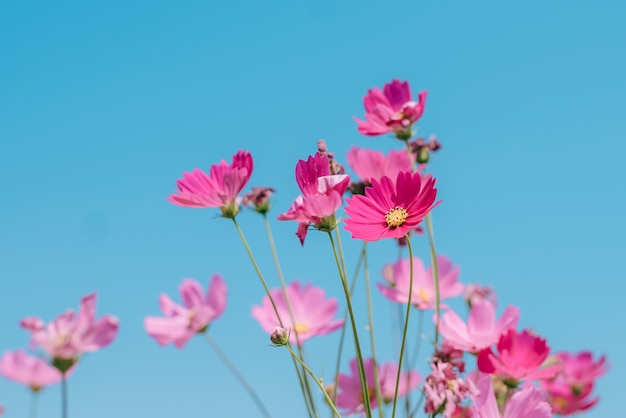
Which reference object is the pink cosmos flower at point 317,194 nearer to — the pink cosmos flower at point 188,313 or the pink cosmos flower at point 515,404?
the pink cosmos flower at point 515,404

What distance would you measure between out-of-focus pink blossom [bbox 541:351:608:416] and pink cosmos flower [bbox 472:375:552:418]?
1.09m

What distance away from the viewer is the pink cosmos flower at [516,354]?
49.1 inches

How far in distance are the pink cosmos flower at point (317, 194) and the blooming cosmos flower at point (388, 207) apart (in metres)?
0.03

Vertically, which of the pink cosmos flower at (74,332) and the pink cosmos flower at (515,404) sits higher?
the pink cosmos flower at (74,332)

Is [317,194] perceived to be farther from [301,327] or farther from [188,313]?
[188,313]

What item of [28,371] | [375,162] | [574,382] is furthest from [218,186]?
[574,382]

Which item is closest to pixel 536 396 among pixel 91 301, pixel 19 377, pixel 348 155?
pixel 348 155

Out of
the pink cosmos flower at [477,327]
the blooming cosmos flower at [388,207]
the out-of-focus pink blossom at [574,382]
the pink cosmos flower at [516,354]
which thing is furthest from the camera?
the out-of-focus pink blossom at [574,382]

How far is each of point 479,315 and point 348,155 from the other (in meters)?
0.46

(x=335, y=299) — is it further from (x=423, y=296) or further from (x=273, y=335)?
(x=273, y=335)

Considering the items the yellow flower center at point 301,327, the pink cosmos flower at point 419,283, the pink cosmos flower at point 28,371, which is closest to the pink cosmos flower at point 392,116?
the pink cosmos flower at point 419,283

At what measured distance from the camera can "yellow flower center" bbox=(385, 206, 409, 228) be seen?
1.11 m

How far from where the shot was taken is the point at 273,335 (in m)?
1.07

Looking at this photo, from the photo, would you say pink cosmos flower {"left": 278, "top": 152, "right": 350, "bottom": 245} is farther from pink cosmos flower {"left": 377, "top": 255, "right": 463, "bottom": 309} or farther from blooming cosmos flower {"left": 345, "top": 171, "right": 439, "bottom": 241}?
pink cosmos flower {"left": 377, "top": 255, "right": 463, "bottom": 309}
